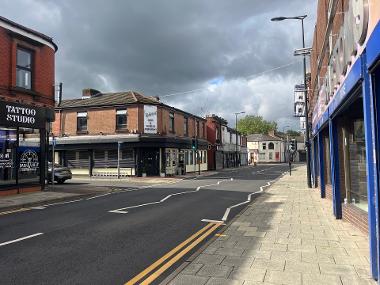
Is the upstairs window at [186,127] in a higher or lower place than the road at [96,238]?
higher

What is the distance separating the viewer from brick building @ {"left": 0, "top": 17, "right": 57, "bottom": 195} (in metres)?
16.7

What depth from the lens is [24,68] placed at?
1819cm

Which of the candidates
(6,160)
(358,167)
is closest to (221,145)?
(6,160)

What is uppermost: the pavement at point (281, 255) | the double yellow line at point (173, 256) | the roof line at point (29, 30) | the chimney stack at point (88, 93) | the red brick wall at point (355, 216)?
the chimney stack at point (88, 93)

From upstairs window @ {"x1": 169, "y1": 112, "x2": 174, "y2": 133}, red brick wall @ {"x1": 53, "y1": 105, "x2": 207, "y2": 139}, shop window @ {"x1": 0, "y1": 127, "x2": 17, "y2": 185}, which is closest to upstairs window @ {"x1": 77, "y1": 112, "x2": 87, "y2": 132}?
red brick wall @ {"x1": 53, "y1": 105, "x2": 207, "y2": 139}

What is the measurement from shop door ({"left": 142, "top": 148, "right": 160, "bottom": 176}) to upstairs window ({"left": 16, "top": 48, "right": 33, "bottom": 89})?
57.7 feet

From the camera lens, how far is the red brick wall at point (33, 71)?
16.7m

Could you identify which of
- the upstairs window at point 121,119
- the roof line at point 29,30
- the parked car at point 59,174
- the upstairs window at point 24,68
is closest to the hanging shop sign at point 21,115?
the upstairs window at point 24,68

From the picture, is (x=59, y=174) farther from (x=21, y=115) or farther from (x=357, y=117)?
(x=357, y=117)

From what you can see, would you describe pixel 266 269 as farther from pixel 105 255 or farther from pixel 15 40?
pixel 15 40

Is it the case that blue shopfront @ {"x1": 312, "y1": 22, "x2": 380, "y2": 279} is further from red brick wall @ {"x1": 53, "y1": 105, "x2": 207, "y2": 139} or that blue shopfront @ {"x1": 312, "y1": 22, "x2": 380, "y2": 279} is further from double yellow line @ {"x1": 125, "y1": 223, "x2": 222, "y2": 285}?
red brick wall @ {"x1": 53, "y1": 105, "x2": 207, "y2": 139}

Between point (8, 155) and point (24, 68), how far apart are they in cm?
439

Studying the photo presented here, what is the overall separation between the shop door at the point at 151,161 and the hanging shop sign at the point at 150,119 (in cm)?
184

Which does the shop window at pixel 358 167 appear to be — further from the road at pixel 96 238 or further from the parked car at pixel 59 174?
the parked car at pixel 59 174
